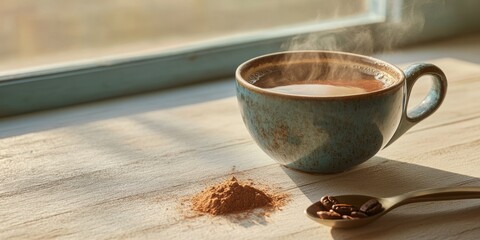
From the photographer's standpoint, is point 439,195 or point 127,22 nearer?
point 439,195

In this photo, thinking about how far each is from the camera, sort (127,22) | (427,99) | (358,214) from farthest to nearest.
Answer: (127,22), (427,99), (358,214)

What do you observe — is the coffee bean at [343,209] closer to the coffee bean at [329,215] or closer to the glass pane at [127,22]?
the coffee bean at [329,215]

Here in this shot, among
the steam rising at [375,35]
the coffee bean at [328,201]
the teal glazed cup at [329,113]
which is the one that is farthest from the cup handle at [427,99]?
the steam rising at [375,35]

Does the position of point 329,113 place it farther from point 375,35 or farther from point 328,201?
point 375,35

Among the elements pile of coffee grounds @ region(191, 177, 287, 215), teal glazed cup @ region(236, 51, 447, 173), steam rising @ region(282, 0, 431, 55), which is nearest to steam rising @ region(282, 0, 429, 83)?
steam rising @ region(282, 0, 431, 55)

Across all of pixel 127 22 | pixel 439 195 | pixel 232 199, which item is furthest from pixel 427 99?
pixel 127 22

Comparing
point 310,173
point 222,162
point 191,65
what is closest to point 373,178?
point 310,173

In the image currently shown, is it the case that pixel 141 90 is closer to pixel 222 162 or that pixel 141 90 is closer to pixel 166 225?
pixel 222 162
